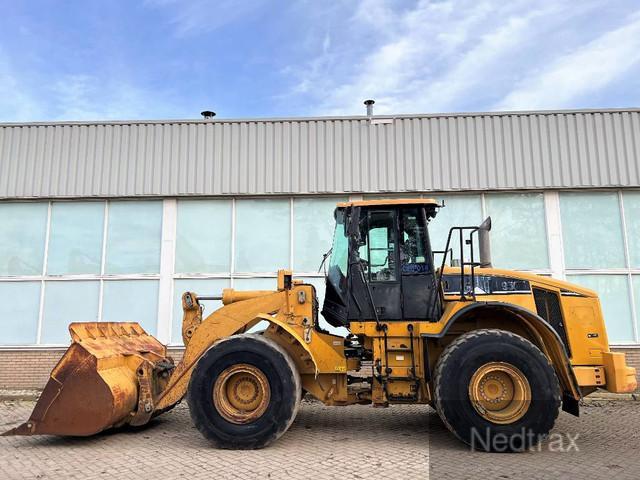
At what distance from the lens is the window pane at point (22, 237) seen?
1200cm

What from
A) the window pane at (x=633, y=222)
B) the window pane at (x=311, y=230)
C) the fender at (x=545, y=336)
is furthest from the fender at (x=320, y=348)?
the window pane at (x=633, y=222)

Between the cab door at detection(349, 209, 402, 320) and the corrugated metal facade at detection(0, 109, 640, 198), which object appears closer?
the cab door at detection(349, 209, 402, 320)

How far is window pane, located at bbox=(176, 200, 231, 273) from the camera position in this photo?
11.8m

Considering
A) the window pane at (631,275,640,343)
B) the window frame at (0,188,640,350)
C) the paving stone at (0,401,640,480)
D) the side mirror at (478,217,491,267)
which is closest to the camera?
the paving stone at (0,401,640,480)

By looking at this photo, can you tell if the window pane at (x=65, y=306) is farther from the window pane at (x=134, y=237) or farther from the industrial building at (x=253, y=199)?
the window pane at (x=134, y=237)

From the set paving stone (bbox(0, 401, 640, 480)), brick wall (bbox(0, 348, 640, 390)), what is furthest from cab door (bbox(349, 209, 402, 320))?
brick wall (bbox(0, 348, 640, 390))

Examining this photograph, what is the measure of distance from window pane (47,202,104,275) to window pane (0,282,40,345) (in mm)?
717

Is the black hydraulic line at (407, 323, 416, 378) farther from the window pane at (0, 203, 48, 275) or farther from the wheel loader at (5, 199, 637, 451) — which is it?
the window pane at (0, 203, 48, 275)

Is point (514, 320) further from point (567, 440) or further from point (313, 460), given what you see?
point (313, 460)

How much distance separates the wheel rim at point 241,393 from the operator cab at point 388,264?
4.55 ft

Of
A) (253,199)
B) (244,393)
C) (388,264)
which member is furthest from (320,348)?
(253,199)

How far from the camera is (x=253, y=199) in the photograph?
12117 mm

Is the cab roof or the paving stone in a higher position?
the cab roof

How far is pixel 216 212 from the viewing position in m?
12.1
